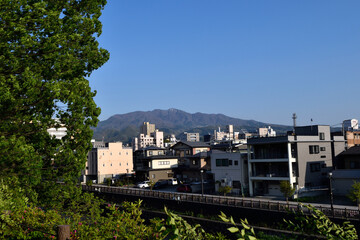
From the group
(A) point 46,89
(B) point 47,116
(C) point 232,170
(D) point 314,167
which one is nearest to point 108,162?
(C) point 232,170

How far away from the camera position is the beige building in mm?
68188

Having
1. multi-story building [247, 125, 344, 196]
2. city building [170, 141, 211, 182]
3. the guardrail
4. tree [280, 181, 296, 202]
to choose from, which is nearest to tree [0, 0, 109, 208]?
the guardrail

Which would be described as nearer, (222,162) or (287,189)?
(287,189)

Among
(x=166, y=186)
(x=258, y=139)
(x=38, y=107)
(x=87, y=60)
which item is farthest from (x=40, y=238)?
(x=166, y=186)

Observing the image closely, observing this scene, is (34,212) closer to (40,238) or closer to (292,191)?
(40,238)

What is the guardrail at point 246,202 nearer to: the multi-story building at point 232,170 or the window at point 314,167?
the multi-story building at point 232,170

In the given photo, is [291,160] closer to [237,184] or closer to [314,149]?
[314,149]

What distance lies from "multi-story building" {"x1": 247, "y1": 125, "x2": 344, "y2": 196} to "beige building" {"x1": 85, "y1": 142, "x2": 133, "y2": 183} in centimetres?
3685

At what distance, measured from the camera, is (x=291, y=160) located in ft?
126

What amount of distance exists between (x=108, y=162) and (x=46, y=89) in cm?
6148

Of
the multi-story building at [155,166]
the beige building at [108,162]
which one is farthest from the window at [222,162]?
the beige building at [108,162]

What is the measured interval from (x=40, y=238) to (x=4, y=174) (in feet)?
8.56

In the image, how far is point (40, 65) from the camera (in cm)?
1095

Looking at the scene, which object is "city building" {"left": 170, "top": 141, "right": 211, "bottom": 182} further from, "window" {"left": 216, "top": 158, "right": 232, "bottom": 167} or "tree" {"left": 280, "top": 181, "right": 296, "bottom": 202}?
"tree" {"left": 280, "top": 181, "right": 296, "bottom": 202}
